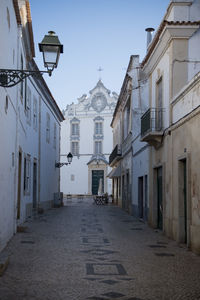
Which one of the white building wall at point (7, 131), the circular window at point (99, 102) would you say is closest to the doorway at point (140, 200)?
the white building wall at point (7, 131)

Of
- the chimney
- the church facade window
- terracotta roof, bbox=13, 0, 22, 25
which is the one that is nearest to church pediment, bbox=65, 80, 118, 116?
the church facade window

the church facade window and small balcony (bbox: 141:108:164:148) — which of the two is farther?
the church facade window

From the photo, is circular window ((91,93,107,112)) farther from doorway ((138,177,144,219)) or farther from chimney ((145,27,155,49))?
doorway ((138,177,144,219))

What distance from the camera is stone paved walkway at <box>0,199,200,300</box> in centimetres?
566

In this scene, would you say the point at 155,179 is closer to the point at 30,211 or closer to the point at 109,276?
the point at 30,211

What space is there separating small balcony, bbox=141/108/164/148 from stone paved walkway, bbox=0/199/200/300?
310 centimetres

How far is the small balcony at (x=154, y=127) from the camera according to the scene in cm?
1321

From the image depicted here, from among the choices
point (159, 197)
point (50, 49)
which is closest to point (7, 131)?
point (50, 49)

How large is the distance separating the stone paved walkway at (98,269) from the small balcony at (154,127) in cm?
310

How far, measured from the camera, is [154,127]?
→ 44.9 ft

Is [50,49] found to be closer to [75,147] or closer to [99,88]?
[75,147]

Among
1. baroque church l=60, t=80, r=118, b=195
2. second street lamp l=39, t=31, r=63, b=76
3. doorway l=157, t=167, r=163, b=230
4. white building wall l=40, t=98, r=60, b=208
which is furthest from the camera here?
baroque church l=60, t=80, r=118, b=195

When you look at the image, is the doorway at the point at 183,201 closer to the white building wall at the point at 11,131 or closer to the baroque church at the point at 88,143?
the white building wall at the point at 11,131

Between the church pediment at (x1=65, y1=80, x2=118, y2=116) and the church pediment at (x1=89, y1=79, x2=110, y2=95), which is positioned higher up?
the church pediment at (x1=89, y1=79, x2=110, y2=95)
